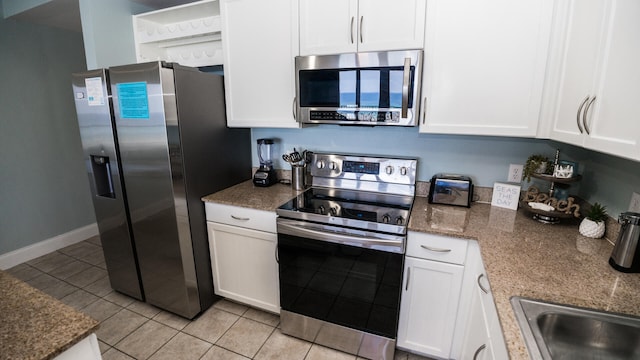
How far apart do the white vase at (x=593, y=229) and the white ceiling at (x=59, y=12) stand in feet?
10.1

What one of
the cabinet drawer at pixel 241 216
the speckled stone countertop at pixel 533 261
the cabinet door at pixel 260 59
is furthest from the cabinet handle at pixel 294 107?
the speckled stone countertop at pixel 533 261

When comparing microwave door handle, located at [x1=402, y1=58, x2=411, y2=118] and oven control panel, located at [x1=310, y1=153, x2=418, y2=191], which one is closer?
microwave door handle, located at [x1=402, y1=58, x2=411, y2=118]

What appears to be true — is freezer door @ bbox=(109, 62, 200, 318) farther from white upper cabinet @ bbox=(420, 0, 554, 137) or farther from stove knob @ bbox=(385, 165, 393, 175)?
white upper cabinet @ bbox=(420, 0, 554, 137)

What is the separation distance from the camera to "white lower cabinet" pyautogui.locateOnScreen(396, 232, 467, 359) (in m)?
1.50

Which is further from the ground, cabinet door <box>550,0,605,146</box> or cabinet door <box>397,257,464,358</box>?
cabinet door <box>550,0,605,146</box>

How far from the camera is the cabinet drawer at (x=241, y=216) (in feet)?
6.12

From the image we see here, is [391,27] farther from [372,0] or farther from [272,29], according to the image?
[272,29]

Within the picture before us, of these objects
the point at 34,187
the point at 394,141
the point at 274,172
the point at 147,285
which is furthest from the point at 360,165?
the point at 34,187

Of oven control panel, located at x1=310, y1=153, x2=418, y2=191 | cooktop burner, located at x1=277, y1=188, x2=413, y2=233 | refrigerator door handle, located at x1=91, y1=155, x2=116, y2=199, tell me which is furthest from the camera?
refrigerator door handle, located at x1=91, y1=155, x2=116, y2=199

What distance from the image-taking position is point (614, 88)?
973 mm

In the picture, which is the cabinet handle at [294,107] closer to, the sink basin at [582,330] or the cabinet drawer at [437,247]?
the cabinet drawer at [437,247]

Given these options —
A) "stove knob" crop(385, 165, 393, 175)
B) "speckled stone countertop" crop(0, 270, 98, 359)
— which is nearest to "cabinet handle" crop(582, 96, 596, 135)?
"stove knob" crop(385, 165, 393, 175)

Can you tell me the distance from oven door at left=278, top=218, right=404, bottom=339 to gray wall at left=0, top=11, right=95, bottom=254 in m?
2.85

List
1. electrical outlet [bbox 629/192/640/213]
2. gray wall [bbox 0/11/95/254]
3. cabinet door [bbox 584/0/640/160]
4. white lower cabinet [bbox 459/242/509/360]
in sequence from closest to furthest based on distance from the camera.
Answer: cabinet door [bbox 584/0/640/160] < white lower cabinet [bbox 459/242/509/360] < electrical outlet [bbox 629/192/640/213] < gray wall [bbox 0/11/95/254]
